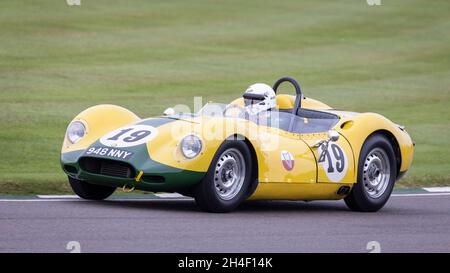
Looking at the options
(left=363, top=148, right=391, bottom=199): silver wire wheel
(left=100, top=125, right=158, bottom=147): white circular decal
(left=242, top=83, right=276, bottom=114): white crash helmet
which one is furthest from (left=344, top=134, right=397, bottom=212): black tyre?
(left=100, top=125, right=158, bottom=147): white circular decal

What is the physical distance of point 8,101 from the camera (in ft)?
63.4

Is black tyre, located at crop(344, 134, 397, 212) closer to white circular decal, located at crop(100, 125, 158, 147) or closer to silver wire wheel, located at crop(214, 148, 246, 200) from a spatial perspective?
silver wire wheel, located at crop(214, 148, 246, 200)

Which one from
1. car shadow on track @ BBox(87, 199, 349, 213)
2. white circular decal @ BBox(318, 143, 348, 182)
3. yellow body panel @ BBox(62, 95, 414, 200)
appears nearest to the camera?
yellow body panel @ BBox(62, 95, 414, 200)

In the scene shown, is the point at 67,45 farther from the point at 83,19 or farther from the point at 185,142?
the point at 185,142

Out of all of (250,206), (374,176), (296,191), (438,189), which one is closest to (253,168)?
(296,191)

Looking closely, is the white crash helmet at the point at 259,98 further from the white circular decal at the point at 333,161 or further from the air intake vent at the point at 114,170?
the air intake vent at the point at 114,170

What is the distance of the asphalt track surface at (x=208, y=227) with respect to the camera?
8969 millimetres

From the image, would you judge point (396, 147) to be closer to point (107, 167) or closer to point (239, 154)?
point (239, 154)

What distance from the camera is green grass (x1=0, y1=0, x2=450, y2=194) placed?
693 inches

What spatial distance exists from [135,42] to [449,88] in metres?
6.78

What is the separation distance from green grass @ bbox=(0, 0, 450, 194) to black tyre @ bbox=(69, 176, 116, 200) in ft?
3.63

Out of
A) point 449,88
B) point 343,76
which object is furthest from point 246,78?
point 449,88

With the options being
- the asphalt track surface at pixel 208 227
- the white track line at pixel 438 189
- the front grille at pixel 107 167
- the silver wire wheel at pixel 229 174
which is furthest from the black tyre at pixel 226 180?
the white track line at pixel 438 189

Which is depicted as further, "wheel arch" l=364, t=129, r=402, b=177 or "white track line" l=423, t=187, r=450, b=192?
"white track line" l=423, t=187, r=450, b=192
